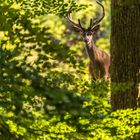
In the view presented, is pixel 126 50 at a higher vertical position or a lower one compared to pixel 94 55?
higher

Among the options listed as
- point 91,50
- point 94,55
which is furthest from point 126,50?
point 91,50

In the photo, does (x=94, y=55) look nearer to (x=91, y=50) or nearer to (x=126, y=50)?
(x=91, y=50)

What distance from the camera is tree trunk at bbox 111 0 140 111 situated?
738 centimetres

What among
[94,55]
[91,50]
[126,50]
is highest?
[126,50]

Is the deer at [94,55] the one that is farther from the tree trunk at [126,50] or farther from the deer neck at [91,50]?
the tree trunk at [126,50]

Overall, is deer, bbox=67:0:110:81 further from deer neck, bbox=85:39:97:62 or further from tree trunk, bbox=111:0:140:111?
tree trunk, bbox=111:0:140:111

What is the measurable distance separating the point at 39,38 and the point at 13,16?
534mm

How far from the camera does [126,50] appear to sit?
7473mm

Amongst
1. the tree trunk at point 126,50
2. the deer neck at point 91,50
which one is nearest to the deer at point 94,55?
the deer neck at point 91,50

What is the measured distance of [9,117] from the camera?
2.77 metres

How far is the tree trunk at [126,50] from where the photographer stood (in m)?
7.38

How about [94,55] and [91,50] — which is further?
[91,50]

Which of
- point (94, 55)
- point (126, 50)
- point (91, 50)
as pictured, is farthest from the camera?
point (91, 50)

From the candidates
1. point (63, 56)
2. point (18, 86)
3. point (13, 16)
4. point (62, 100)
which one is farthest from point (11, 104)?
point (13, 16)
